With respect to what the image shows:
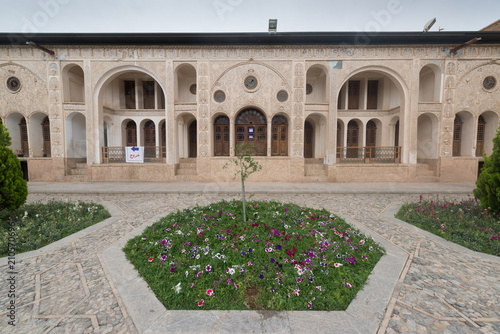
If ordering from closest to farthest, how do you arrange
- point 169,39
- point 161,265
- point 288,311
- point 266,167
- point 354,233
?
point 288,311 → point 161,265 → point 354,233 → point 169,39 → point 266,167

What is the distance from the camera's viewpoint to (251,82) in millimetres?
11977

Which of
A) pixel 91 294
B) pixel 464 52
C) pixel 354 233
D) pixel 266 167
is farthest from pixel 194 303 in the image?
pixel 464 52

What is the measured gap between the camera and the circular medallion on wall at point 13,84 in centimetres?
1173

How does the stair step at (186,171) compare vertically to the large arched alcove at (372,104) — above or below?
below

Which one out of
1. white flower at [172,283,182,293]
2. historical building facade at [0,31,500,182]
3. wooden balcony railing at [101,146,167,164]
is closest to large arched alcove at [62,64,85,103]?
historical building facade at [0,31,500,182]

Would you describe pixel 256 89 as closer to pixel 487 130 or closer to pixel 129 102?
pixel 129 102

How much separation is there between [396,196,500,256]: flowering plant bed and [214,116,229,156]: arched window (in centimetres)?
1064

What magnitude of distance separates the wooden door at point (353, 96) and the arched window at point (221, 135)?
375 inches

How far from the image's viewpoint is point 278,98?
472 inches

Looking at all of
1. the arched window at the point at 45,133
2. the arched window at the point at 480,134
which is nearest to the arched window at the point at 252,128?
the arched window at the point at 45,133

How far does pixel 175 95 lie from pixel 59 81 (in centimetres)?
677

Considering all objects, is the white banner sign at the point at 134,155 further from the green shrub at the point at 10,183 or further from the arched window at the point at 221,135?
the green shrub at the point at 10,183

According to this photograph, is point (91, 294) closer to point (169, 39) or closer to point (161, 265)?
point (161, 265)

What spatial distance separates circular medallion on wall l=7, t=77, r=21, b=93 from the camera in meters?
11.7
